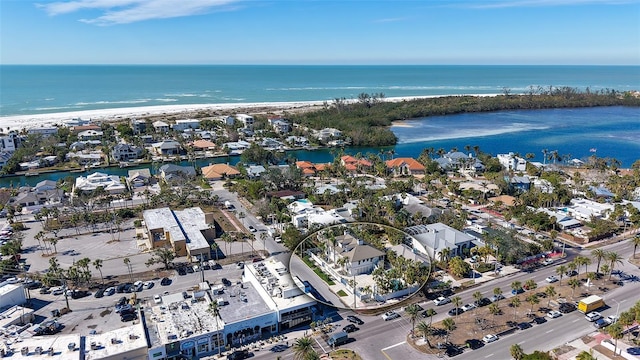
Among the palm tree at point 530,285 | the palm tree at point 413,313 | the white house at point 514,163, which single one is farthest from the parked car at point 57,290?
the white house at point 514,163

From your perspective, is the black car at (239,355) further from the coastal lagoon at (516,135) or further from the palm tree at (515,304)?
the coastal lagoon at (516,135)

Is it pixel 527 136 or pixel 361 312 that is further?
pixel 527 136

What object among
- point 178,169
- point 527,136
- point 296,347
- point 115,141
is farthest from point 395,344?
point 527,136

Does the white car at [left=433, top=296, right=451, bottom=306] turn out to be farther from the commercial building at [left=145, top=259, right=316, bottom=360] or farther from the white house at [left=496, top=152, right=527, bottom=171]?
the white house at [left=496, top=152, right=527, bottom=171]

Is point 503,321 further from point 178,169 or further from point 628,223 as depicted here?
point 178,169

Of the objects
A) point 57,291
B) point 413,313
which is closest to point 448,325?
point 413,313

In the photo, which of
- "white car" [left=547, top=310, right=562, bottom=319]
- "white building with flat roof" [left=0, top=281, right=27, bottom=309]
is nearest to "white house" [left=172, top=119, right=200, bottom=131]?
"white building with flat roof" [left=0, top=281, right=27, bottom=309]

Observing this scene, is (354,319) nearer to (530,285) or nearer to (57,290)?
(530,285)
